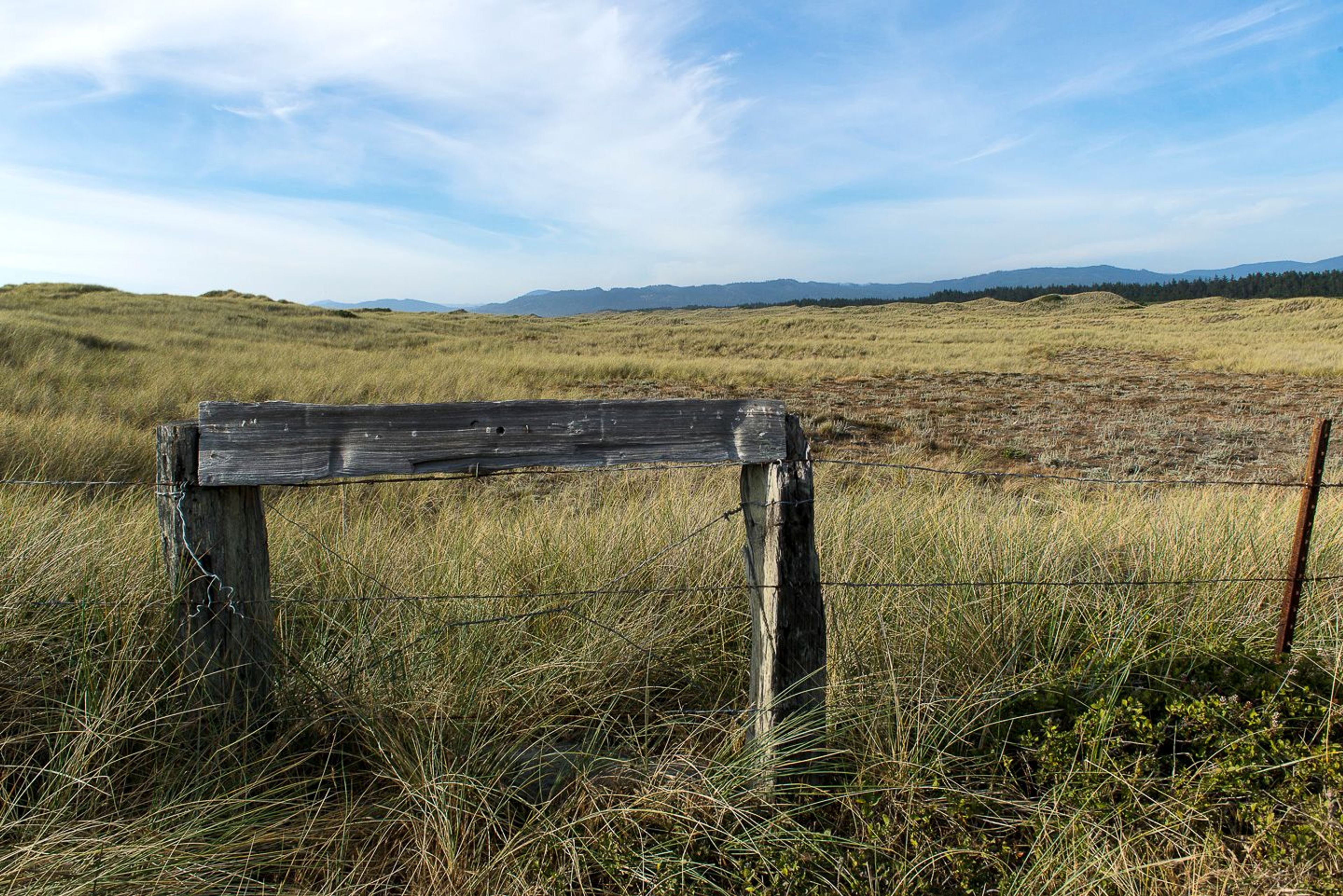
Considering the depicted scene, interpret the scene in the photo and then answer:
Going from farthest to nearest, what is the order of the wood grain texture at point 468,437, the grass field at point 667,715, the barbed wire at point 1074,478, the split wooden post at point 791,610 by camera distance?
the barbed wire at point 1074,478 → the split wooden post at point 791,610 → the wood grain texture at point 468,437 → the grass field at point 667,715

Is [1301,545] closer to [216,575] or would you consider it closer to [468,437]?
[468,437]

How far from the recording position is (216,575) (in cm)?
233

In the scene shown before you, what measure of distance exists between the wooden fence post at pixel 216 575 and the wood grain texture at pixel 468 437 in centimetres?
8

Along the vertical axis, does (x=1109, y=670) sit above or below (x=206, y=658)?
below

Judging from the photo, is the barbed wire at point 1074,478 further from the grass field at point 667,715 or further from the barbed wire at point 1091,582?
the barbed wire at point 1091,582

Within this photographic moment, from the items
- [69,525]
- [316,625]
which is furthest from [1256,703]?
[69,525]

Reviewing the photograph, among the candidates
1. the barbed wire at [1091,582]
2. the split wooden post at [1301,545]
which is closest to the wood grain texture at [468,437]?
the barbed wire at [1091,582]

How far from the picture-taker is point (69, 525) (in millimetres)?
3549

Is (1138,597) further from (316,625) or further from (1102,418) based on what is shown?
(1102,418)

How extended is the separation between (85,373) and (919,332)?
41.5 meters

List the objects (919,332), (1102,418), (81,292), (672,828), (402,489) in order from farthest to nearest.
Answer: (919,332) → (81,292) → (1102,418) → (402,489) → (672,828)

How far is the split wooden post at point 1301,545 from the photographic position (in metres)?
3.10

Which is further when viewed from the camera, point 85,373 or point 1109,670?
point 85,373

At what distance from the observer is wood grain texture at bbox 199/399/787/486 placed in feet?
7.55
